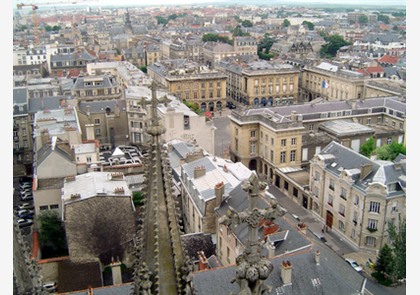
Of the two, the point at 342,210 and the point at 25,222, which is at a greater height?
the point at 342,210

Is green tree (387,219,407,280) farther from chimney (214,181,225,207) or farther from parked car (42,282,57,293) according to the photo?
parked car (42,282,57,293)

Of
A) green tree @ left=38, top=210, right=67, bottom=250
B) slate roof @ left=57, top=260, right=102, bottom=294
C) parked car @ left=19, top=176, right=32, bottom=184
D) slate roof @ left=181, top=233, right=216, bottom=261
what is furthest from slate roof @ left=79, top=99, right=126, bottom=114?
slate roof @ left=181, top=233, right=216, bottom=261

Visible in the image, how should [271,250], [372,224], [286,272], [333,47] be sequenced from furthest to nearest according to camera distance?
[333,47], [372,224], [271,250], [286,272]

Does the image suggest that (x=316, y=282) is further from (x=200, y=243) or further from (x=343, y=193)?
(x=343, y=193)

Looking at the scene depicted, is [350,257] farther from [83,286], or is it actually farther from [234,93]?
[234,93]

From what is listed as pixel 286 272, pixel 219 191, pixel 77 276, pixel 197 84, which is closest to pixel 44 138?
pixel 77 276

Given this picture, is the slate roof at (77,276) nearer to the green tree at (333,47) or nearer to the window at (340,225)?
the window at (340,225)

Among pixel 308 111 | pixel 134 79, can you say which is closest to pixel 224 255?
pixel 308 111

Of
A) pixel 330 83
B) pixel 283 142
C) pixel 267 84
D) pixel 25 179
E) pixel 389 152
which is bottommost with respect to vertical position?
pixel 25 179
